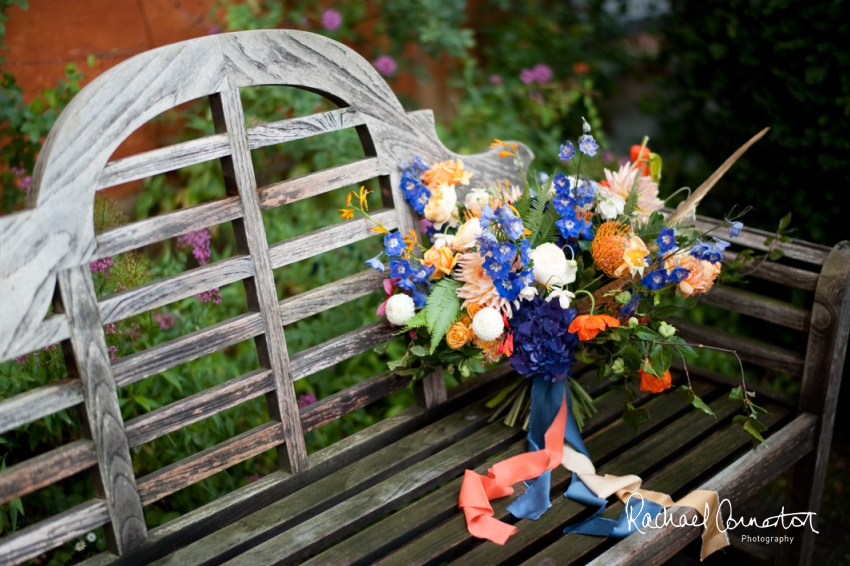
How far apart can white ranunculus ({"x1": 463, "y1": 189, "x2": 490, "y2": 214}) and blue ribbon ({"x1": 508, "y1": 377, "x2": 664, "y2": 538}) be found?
0.47 m

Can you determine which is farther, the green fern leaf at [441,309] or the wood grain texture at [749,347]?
the wood grain texture at [749,347]

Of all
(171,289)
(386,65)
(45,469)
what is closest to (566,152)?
(171,289)

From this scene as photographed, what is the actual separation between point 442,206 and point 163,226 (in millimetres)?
671

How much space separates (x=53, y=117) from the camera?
2.37m

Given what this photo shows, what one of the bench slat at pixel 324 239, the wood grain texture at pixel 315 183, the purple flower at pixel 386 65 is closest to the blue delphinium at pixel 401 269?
the bench slat at pixel 324 239

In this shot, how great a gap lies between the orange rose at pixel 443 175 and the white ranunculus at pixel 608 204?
13.9 inches

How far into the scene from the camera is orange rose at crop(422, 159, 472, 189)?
1.94 meters

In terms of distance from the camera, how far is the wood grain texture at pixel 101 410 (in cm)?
145

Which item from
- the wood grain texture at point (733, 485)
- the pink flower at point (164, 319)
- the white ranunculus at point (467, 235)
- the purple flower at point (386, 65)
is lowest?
the wood grain texture at point (733, 485)

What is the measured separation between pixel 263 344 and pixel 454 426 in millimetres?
Answer: 604

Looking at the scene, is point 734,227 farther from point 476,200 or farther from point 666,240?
point 476,200

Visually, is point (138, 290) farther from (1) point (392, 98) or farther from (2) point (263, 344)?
(1) point (392, 98)

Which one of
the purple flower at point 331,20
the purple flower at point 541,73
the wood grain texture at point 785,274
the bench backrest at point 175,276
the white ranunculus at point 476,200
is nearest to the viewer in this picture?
the bench backrest at point 175,276

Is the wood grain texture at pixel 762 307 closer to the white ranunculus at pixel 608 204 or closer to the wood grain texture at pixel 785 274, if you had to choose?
the wood grain texture at pixel 785 274
